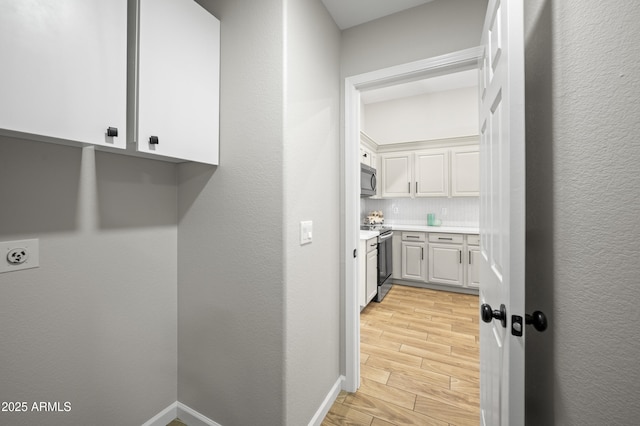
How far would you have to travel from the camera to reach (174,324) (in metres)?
1.61

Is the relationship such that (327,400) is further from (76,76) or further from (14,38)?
(14,38)

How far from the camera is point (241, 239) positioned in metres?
1.38

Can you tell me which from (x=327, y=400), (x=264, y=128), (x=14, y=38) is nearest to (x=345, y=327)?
(x=327, y=400)

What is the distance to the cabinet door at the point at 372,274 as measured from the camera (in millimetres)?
3193

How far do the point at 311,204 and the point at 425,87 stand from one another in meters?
3.53

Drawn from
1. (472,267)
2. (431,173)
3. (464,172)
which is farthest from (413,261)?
(464,172)

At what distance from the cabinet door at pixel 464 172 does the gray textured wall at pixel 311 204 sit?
2839 millimetres

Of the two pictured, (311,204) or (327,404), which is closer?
(311,204)

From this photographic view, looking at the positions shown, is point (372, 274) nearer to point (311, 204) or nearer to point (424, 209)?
point (424, 209)

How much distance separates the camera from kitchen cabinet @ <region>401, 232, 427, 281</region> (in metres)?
3.98

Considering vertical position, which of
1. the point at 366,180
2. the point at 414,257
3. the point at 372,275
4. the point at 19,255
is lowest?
the point at 372,275

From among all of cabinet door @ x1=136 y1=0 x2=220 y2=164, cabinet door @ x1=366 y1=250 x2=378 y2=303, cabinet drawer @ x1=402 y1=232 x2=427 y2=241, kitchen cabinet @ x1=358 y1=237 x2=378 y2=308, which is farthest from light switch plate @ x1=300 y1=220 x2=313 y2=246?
cabinet drawer @ x1=402 y1=232 x2=427 y2=241

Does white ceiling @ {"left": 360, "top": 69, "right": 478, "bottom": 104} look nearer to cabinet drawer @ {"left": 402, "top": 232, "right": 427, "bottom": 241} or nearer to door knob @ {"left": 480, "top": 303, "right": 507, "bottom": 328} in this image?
cabinet drawer @ {"left": 402, "top": 232, "right": 427, "bottom": 241}

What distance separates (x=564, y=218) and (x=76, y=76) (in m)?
1.59
